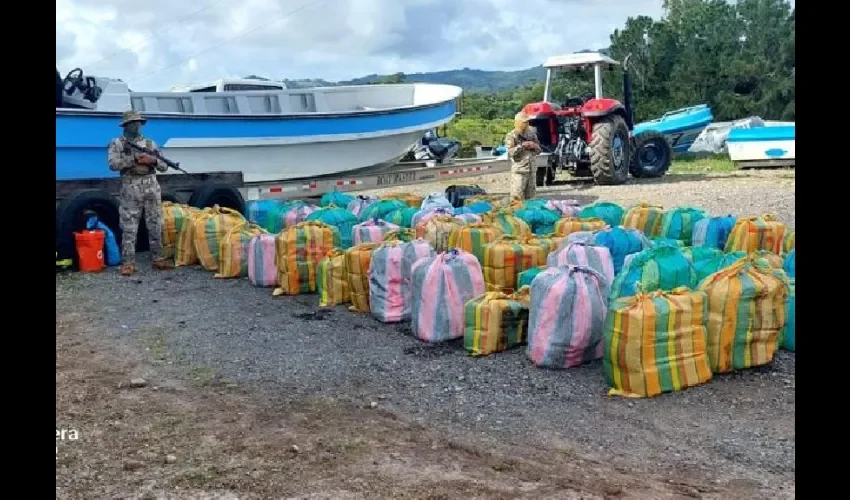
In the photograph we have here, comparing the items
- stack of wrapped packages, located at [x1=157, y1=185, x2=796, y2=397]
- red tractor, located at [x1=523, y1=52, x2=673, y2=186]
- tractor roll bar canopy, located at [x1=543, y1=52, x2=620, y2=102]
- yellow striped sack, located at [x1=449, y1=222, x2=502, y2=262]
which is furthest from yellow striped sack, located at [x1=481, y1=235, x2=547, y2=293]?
tractor roll bar canopy, located at [x1=543, y1=52, x2=620, y2=102]

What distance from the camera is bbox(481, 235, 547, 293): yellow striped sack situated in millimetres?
6387

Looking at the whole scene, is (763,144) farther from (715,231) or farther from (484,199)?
(715,231)

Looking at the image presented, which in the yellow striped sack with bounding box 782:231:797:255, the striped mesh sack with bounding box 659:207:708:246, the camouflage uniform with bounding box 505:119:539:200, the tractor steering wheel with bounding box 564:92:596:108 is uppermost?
the tractor steering wheel with bounding box 564:92:596:108

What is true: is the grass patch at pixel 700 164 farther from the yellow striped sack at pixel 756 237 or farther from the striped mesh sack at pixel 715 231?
the yellow striped sack at pixel 756 237

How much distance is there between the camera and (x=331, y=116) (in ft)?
45.6

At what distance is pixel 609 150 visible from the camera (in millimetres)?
14305

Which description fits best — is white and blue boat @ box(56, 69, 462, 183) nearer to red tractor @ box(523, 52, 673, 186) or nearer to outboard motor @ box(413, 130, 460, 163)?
outboard motor @ box(413, 130, 460, 163)

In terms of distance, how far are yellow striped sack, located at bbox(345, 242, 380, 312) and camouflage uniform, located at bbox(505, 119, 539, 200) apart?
4328 millimetres

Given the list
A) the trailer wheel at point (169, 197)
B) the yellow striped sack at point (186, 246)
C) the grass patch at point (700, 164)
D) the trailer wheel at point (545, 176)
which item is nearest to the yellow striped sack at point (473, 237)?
the yellow striped sack at point (186, 246)

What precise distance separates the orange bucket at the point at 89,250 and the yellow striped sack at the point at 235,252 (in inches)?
63.0

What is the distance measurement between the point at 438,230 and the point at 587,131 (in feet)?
27.3

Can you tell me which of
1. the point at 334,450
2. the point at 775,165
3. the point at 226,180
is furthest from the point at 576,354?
the point at 775,165

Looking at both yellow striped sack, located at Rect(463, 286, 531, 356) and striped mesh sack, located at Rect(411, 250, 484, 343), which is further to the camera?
striped mesh sack, located at Rect(411, 250, 484, 343)

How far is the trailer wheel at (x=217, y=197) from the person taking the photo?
1046 centimetres
